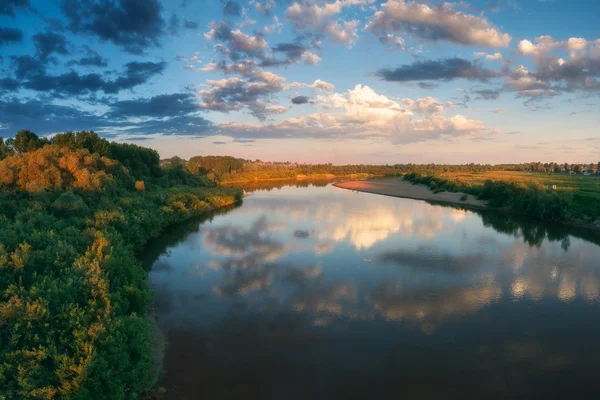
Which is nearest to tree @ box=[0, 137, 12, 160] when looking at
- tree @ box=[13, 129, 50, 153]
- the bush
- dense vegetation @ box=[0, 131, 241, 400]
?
tree @ box=[13, 129, 50, 153]

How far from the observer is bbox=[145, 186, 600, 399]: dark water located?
449 inches

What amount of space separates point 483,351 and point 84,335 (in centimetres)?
1307

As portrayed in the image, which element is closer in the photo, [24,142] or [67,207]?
[67,207]

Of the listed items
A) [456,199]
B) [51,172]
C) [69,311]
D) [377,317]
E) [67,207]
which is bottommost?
[377,317]

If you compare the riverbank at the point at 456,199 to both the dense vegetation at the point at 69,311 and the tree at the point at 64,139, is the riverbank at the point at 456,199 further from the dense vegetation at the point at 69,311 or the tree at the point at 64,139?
the tree at the point at 64,139

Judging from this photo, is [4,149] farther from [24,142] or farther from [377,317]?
[377,317]

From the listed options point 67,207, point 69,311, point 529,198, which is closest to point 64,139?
point 67,207

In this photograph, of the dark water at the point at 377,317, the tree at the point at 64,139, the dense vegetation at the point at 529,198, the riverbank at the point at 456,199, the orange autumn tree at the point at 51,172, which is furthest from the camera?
the tree at the point at 64,139

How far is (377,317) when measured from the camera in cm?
1577

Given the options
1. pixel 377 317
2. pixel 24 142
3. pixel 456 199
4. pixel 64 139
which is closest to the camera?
pixel 377 317

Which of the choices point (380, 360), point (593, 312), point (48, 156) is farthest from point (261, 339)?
point (48, 156)

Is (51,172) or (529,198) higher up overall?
(51,172)

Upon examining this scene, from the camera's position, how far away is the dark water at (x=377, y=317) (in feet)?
37.4

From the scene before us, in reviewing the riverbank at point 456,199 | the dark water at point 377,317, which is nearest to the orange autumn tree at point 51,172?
the dark water at point 377,317
